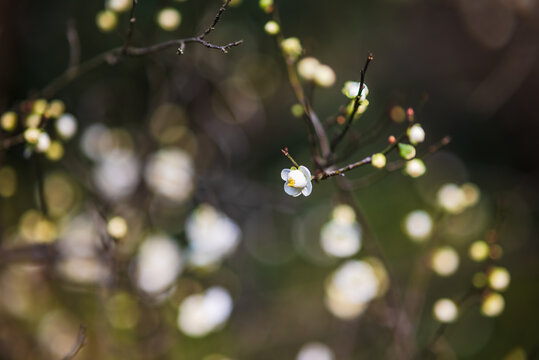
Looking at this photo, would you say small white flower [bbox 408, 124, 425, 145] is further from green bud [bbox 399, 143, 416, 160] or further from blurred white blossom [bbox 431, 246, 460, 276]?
blurred white blossom [bbox 431, 246, 460, 276]

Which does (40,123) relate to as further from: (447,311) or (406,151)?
(447,311)

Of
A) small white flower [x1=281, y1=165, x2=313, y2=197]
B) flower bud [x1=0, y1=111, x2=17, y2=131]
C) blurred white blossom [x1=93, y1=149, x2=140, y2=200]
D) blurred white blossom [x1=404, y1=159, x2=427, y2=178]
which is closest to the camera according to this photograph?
small white flower [x1=281, y1=165, x2=313, y2=197]

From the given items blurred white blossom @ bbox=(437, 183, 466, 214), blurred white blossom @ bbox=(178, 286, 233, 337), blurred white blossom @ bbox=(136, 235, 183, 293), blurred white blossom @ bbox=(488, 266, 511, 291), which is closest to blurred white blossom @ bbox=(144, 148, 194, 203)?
blurred white blossom @ bbox=(136, 235, 183, 293)

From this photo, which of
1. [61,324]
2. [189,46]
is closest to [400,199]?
[189,46]

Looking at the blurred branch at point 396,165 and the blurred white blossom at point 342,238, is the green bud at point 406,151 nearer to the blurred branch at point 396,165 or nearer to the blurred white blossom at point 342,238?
the blurred branch at point 396,165

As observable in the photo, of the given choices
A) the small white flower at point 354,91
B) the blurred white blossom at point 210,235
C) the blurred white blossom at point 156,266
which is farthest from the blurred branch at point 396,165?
the blurred white blossom at point 156,266

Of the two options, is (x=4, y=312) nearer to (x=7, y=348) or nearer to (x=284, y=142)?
(x=7, y=348)

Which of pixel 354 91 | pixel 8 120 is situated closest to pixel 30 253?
pixel 8 120
